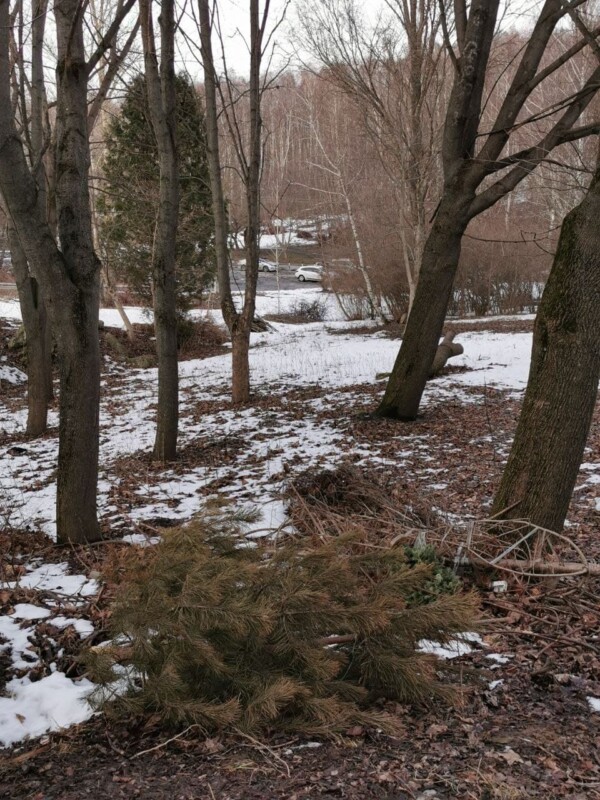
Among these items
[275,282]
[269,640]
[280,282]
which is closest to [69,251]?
[269,640]

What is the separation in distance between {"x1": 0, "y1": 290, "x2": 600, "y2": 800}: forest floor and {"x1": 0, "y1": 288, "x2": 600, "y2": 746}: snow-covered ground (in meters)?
0.02

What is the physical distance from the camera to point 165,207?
6938 mm

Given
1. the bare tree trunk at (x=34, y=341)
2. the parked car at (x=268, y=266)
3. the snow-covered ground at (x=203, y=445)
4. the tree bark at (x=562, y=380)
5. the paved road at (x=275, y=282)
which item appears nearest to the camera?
the snow-covered ground at (x=203, y=445)

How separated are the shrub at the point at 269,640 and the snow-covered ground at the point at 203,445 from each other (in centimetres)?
45

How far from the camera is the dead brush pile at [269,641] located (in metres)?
2.30

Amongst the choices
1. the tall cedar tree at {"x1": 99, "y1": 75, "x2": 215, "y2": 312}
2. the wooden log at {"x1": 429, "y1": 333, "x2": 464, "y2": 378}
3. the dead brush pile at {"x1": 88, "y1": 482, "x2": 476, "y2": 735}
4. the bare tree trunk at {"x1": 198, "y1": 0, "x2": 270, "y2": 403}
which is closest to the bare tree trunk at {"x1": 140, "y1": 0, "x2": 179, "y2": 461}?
the bare tree trunk at {"x1": 198, "y1": 0, "x2": 270, "y2": 403}

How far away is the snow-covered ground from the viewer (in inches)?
122

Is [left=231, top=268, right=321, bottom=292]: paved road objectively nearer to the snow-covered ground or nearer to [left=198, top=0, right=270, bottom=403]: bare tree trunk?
the snow-covered ground

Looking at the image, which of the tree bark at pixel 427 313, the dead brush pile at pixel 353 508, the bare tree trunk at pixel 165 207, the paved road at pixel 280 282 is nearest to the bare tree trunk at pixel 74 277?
the dead brush pile at pixel 353 508

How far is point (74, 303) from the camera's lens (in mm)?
4547

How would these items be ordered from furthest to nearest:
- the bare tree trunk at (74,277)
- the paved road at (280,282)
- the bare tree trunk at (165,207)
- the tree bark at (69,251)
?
the paved road at (280,282), the bare tree trunk at (165,207), the bare tree trunk at (74,277), the tree bark at (69,251)

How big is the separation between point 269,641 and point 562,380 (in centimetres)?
242

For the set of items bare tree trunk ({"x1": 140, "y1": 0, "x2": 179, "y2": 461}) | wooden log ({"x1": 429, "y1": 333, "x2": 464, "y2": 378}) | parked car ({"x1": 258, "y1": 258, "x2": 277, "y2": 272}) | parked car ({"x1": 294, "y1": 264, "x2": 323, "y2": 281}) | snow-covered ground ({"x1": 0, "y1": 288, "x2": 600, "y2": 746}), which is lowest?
snow-covered ground ({"x1": 0, "y1": 288, "x2": 600, "y2": 746})

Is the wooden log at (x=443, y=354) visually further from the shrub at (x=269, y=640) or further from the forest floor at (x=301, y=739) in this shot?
the shrub at (x=269, y=640)
